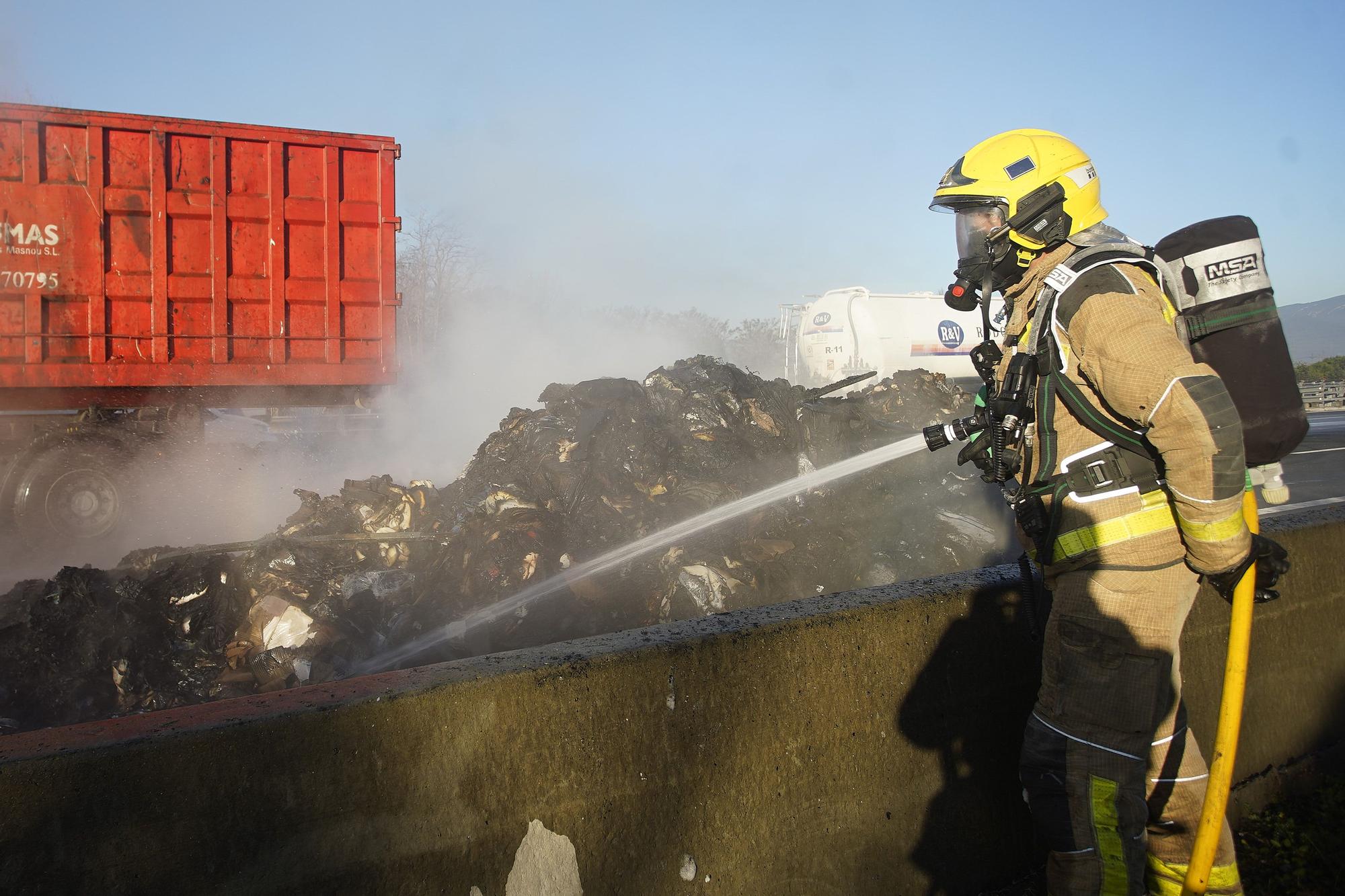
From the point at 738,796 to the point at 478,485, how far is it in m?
5.37

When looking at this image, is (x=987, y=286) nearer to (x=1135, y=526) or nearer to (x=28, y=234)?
(x=1135, y=526)

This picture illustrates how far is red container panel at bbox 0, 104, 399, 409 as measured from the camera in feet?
25.6

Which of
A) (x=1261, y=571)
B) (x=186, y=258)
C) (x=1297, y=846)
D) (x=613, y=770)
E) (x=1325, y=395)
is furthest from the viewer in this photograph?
(x=1325, y=395)

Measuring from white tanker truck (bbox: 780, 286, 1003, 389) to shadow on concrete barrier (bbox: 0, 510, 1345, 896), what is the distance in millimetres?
16804

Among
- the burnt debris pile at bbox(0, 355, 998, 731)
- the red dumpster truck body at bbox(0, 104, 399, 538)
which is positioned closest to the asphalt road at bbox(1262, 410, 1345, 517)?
the burnt debris pile at bbox(0, 355, 998, 731)

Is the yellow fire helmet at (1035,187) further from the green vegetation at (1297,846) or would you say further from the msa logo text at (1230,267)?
the green vegetation at (1297,846)

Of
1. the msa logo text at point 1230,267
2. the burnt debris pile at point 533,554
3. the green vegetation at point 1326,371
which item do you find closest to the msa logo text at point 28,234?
the burnt debris pile at point 533,554

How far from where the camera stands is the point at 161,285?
814cm

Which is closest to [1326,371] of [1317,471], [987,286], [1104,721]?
[1317,471]

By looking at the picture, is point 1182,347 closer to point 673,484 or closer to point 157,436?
point 673,484

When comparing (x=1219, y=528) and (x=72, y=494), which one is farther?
(x=72, y=494)

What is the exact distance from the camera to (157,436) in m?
8.68

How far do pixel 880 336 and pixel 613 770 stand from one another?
18.3m

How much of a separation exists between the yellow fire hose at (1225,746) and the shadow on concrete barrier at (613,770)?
522 mm
